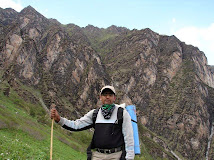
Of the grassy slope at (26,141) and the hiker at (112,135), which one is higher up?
the hiker at (112,135)

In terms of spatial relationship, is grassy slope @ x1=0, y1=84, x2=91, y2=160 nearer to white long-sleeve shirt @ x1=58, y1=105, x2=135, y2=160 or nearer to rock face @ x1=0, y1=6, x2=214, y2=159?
white long-sleeve shirt @ x1=58, y1=105, x2=135, y2=160

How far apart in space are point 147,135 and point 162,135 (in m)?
28.2

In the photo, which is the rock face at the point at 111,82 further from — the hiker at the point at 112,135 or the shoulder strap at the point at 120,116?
the shoulder strap at the point at 120,116

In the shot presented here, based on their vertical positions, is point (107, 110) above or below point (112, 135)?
above

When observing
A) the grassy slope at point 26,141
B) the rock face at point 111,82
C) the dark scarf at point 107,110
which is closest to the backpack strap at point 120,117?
the dark scarf at point 107,110

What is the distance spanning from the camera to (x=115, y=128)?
210 inches

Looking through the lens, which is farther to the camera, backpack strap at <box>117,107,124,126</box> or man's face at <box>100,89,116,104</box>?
man's face at <box>100,89,116,104</box>

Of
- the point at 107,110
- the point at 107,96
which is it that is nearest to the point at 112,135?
the point at 107,110

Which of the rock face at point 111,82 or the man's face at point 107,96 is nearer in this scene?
the man's face at point 107,96

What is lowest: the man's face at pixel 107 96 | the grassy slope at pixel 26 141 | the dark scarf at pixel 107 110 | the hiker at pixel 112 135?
the grassy slope at pixel 26 141

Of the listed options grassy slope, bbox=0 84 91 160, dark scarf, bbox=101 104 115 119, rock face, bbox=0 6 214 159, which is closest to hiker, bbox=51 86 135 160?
dark scarf, bbox=101 104 115 119

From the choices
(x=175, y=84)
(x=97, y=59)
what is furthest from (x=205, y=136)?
(x=97, y=59)

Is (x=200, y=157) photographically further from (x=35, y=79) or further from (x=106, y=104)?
(x=106, y=104)

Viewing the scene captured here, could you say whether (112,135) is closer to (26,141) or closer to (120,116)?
(120,116)
